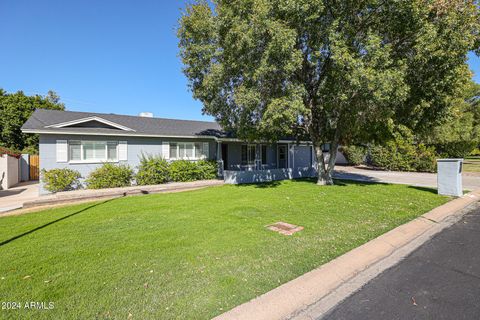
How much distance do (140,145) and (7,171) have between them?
292 inches

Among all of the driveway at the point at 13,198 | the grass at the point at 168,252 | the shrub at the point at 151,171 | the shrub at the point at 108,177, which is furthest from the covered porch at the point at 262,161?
the driveway at the point at 13,198

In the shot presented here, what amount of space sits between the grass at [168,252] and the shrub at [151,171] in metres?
5.21

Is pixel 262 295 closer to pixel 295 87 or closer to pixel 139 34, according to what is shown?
pixel 295 87

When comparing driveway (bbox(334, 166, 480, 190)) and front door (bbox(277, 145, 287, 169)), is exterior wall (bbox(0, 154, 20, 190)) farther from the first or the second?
driveway (bbox(334, 166, 480, 190))

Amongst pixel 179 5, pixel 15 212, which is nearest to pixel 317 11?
pixel 179 5

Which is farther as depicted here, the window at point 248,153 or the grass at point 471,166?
the grass at point 471,166

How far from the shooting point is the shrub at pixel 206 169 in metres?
15.2

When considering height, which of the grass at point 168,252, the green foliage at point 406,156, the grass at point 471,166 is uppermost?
the green foliage at point 406,156

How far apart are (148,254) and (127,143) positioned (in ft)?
35.4

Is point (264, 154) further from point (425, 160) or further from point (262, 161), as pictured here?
point (425, 160)

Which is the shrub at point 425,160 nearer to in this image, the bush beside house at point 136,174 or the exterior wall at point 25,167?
the bush beside house at point 136,174

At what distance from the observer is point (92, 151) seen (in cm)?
1266

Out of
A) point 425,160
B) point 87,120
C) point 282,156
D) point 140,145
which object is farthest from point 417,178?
point 87,120

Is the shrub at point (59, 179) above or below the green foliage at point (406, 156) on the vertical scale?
below
